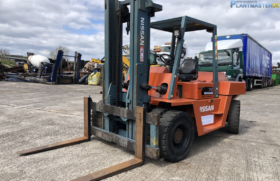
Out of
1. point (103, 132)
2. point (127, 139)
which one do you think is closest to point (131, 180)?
point (127, 139)

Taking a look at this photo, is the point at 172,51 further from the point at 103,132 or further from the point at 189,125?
the point at 103,132

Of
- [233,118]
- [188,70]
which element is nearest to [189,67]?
[188,70]

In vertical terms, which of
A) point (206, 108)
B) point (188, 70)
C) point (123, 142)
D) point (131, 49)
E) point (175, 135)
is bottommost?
point (123, 142)

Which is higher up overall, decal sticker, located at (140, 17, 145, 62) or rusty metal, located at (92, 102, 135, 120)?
decal sticker, located at (140, 17, 145, 62)

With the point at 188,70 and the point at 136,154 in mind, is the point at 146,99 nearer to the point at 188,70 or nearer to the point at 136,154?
the point at 136,154

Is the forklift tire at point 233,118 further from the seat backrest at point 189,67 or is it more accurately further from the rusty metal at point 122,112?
the rusty metal at point 122,112

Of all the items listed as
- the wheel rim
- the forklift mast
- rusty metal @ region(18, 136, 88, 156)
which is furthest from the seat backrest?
rusty metal @ region(18, 136, 88, 156)

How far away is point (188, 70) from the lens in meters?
4.40

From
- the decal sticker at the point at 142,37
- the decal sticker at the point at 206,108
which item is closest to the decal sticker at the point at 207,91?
the decal sticker at the point at 206,108

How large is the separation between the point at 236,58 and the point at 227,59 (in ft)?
2.60

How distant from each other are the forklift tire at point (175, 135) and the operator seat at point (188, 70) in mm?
1009

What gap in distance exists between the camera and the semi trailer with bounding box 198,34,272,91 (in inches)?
449

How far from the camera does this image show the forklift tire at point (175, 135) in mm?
3322

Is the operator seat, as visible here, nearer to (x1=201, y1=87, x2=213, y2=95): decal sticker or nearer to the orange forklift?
the orange forklift
